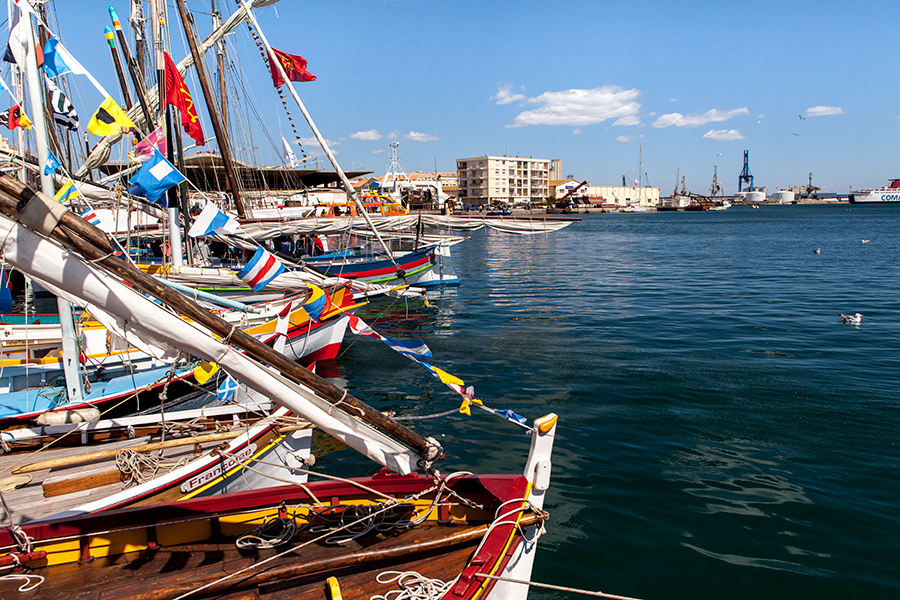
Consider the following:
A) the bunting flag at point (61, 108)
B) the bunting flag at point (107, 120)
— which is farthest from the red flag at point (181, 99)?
the bunting flag at point (107, 120)

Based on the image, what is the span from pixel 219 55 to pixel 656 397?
953 inches

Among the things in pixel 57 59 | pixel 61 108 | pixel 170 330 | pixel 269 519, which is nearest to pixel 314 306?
pixel 57 59

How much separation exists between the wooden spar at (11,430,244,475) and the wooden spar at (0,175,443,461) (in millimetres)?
3657

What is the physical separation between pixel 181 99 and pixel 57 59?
11.1 ft

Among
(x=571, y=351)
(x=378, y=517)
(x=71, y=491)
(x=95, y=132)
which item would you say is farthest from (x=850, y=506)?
(x=95, y=132)

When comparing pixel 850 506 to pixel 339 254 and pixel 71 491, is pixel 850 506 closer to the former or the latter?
pixel 71 491

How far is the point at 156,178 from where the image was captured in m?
11.2

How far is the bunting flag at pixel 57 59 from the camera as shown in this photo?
1098 centimetres

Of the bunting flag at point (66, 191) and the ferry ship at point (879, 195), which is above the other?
the ferry ship at point (879, 195)

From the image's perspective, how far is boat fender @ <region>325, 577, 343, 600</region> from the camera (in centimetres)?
454

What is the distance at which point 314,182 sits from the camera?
78312 mm

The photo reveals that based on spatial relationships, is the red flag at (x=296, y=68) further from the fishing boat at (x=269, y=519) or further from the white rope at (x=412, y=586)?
the white rope at (x=412, y=586)

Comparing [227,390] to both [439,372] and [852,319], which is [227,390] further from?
[852,319]

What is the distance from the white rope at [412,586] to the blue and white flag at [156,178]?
9.53 metres
